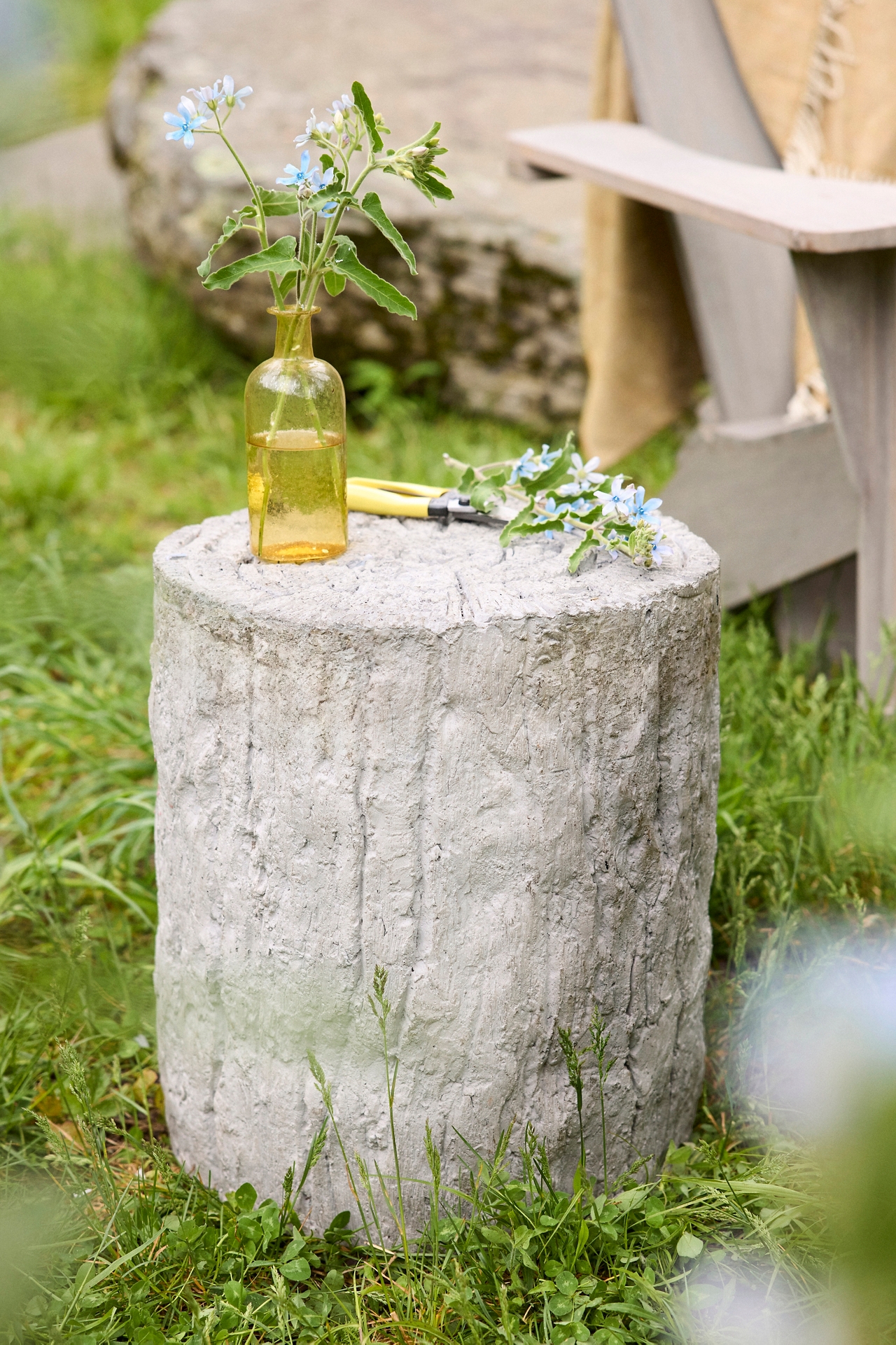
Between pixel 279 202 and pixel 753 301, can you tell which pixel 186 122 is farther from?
pixel 753 301

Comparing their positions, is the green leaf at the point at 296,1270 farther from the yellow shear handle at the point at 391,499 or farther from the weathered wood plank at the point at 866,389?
the weathered wood plank at the point at 866,389

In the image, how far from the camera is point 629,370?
9.67ft

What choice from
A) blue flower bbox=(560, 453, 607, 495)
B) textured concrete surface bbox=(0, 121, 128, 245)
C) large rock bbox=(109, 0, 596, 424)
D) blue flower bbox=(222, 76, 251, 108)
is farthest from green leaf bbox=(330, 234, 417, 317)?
textured concrete surface bbox=(0, 121, 128, 245)

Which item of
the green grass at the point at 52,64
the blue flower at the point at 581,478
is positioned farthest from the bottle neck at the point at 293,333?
the green grass at the point at 52,64

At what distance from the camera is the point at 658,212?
2850mm

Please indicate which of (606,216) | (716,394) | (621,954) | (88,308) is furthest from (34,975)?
(88,308)

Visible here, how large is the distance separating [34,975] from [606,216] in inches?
84.9

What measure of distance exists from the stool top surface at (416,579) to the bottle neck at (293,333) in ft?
0.77

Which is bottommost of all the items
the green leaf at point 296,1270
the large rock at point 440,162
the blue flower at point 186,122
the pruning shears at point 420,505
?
the green leaf at point 296,1270

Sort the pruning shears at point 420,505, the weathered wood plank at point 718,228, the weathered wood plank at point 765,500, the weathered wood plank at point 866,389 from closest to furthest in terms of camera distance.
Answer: the pruning shears at point 420,505 → the weathered wood plank at point 866,389 → the weathered wood plank at point 765,500 → the weathered wood plank at point 718,228

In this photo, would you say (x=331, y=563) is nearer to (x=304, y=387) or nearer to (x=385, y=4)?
(x=304, y=387)

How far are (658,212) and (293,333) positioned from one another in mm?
1836

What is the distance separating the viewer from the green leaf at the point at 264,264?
4.13ft

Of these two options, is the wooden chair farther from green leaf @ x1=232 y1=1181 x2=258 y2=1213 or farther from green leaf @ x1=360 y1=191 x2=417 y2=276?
green leaf @ x1=232 y1=1181 x2=258 y2=1213
